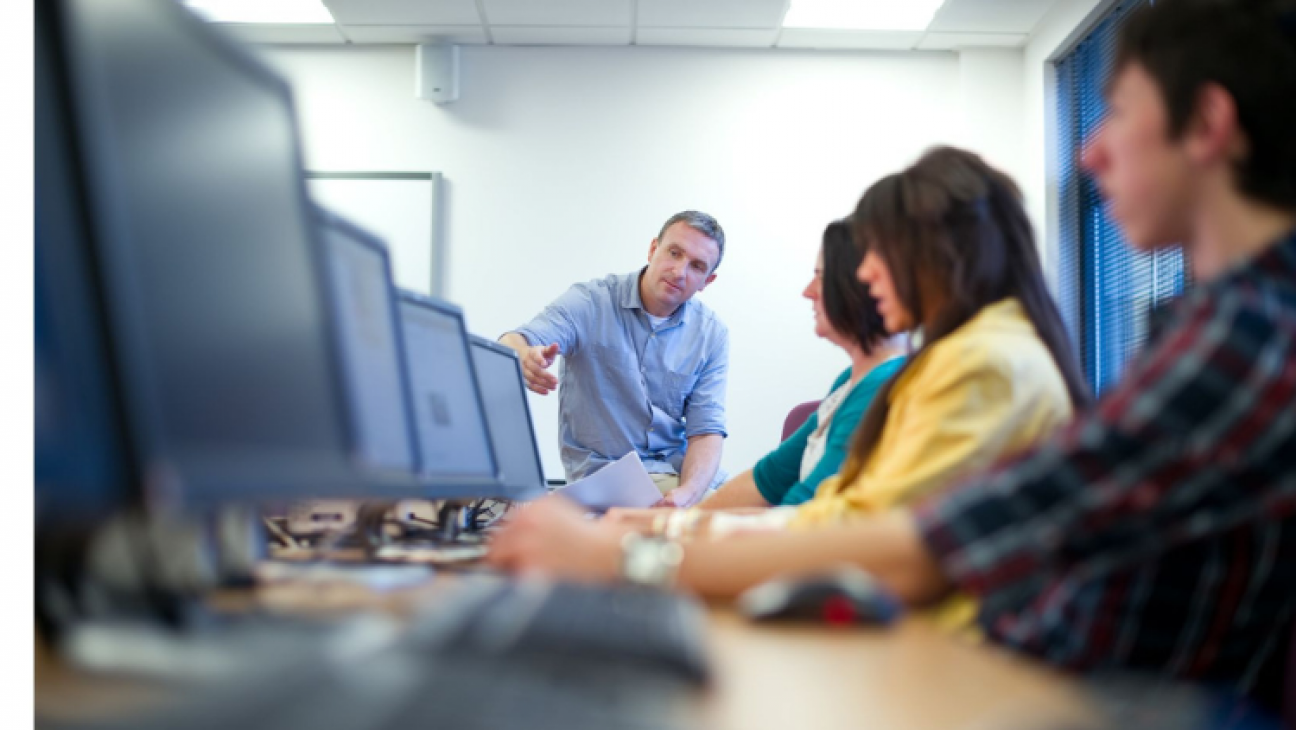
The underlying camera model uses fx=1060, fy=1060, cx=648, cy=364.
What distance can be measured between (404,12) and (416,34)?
9.7 inches

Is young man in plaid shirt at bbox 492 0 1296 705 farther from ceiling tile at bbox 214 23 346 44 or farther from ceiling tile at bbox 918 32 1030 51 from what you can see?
ceiling tile at bbox 214 23 346 44

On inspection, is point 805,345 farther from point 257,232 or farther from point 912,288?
point 257,232

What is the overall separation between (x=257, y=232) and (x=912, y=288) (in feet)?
3.21

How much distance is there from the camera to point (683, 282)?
339 centimetres

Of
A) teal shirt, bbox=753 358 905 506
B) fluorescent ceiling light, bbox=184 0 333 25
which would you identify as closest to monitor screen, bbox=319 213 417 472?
teal shirt, bbox=753 358 905 506

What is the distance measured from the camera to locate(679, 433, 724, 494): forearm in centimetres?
320

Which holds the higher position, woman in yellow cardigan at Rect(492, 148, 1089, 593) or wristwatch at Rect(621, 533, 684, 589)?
woman in yellow cardigan at Rect(492, 148, 1089, 593)

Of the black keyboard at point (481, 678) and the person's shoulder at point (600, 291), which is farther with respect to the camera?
the person's shoulder at point (600, 291)

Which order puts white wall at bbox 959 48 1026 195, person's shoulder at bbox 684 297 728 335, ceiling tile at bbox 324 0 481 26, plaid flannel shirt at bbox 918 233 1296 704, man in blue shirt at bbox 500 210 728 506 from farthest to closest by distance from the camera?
white wall at bbox 959 48 1026 195 < ceiling tile at bbox 324 0 481 26 < person's shoulder at bbox 684 297 728 335 < man in blue shirt at bbox 500 210 728 506 < plaid flannel shirt at bbox 918 233 1296 704

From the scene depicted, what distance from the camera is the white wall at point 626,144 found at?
4.61 m

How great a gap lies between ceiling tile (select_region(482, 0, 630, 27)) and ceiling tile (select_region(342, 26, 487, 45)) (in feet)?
0.58

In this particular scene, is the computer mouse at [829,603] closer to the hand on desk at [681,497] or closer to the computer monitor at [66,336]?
the computer monitor at [66,336]

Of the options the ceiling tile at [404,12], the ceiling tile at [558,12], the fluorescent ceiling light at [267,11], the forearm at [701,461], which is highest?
the fluorescent ceiling light at [267,11]

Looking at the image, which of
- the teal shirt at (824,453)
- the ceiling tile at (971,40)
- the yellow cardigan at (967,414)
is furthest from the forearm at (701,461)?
the ceiling tile at (971,40)
